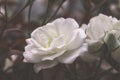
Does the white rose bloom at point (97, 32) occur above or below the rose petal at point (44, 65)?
above

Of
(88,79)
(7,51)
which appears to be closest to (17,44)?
(7,51)

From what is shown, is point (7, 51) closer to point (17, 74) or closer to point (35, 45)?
point (17, 74)

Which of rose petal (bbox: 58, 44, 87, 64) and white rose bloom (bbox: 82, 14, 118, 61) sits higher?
white rose bloom (bbox: 82, 14, 118, 61)

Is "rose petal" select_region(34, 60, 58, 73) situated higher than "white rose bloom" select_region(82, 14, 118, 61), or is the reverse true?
"white rose bloom" select_region(82, 14, 118, 61)
